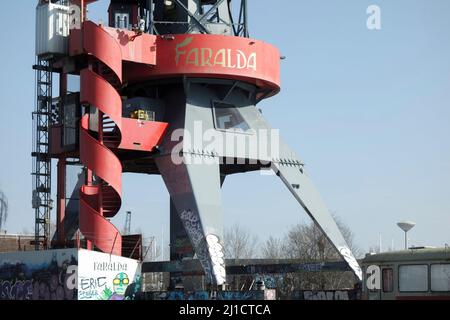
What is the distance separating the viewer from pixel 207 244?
66.5m

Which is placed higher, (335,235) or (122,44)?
(122,44)

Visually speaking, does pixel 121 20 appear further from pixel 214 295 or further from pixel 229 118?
pixel 214 295

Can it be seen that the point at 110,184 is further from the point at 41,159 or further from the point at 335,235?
the point at 335,235

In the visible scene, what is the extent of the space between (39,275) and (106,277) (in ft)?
14.5

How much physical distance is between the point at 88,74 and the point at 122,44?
Result: 3206 mm

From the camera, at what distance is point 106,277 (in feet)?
204

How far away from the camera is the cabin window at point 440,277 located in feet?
130

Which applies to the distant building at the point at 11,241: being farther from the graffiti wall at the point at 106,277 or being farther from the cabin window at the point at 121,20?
the graffiti wall at the point at 106,277

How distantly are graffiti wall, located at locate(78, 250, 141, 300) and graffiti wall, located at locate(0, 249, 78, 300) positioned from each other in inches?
22.1

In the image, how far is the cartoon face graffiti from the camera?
63156mm

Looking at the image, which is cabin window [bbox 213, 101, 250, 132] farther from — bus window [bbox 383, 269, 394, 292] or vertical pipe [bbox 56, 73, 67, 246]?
bus window [bbox 383, 269, 394, 292]

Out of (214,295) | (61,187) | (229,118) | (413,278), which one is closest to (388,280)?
(413,278)

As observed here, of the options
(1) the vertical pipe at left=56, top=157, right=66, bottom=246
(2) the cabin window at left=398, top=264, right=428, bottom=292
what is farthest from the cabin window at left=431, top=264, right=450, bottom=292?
(1) the vertical pipe at left=56, top=157, right=66, bottom=246
